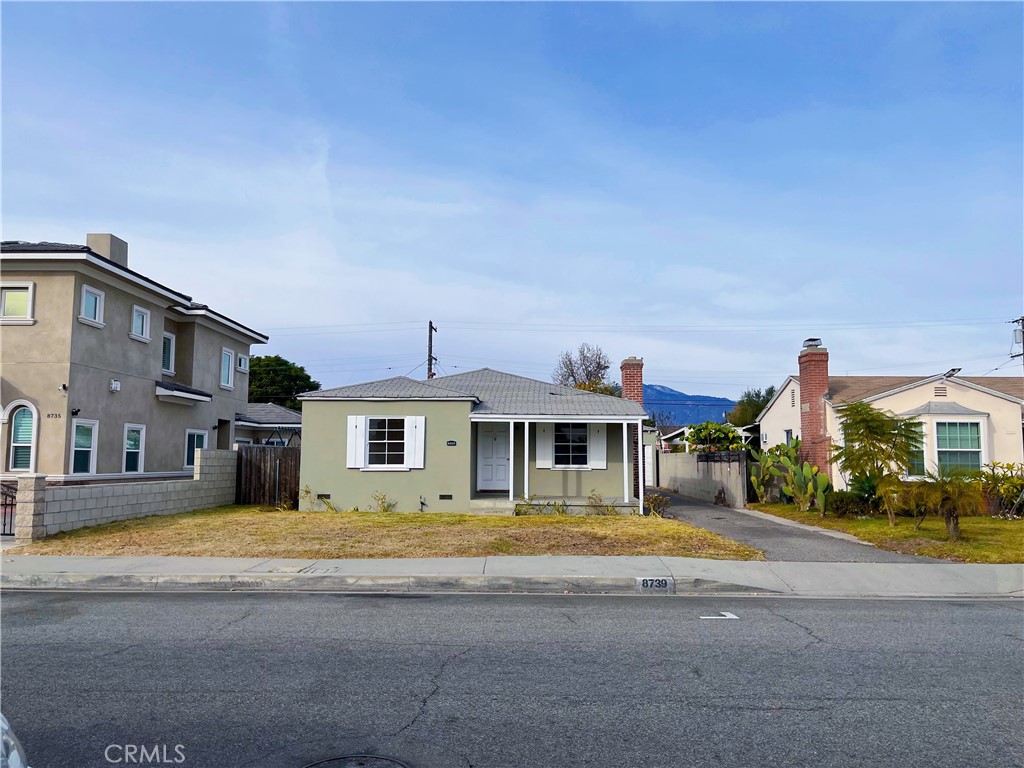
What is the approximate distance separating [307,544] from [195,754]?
9.44 meters

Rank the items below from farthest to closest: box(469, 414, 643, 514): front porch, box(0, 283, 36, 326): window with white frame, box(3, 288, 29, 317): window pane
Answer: box(469, 414, 643, 514): front porch < box(3, 288, 29, 317): window pane < box(0, 283, 36, 326): window with white frame

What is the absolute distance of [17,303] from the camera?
18984 millimetres

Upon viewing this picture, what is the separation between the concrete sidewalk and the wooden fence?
10369 millimetres

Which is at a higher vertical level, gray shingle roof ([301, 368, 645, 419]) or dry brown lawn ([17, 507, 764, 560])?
Result: gray shingle roof ([301, 368, 645, 419])

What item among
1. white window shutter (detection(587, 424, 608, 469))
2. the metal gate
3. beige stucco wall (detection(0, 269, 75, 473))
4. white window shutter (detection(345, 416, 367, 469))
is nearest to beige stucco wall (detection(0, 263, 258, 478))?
beige stucco wall (detection(0, 269, 75, 473))

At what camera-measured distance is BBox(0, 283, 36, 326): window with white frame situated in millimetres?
A: 18781

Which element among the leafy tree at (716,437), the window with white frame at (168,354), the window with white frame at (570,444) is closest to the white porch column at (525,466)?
the window with white frame at (570,444)

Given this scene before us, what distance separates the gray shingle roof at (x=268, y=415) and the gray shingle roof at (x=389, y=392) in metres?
10.3

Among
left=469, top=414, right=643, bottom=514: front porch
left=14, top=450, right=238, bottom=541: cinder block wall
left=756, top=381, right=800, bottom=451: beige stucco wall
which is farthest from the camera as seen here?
left=756, top=381, right=800, bottom=451: beige stucco wall

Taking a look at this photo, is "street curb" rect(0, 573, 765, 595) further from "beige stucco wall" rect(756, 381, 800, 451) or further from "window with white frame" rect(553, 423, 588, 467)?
"beige stucco wall" rect(756, 381, 800, 451)

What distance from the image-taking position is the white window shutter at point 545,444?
21547 millimetres

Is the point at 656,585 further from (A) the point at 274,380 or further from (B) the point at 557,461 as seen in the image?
(A) the point at 274,380

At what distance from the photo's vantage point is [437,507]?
65.4 ft

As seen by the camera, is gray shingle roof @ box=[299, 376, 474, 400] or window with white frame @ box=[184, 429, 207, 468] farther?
window with white frame @ box=[184, 429, 207, 468]
